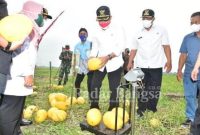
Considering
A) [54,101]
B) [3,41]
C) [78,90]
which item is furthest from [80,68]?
[3,41]

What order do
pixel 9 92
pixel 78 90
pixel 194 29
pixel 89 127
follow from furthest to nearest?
pixel 78 90, pixel 194 29, pixel 89 127, pixel 9 92

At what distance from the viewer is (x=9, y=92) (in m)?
4.26

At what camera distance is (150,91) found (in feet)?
24.0

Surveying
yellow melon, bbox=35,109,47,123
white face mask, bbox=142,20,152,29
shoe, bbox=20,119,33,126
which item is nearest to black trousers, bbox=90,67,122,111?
yellow melon, bbox=35,109,47,123

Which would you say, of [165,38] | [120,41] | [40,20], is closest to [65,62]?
[165,38]

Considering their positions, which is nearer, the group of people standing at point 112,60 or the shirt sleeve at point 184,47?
the group of people standing at point 112,60

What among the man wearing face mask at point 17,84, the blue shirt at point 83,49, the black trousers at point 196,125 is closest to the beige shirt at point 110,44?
the black trousers at point 196,125

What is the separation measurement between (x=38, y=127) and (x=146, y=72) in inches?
91.6

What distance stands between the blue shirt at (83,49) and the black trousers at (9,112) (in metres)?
5.47

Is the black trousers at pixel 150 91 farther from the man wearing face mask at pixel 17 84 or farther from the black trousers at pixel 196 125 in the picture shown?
the man wearing face mask at pixel 17 84

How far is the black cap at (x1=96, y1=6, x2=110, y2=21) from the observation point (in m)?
6.29

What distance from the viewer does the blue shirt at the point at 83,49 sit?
385 inches

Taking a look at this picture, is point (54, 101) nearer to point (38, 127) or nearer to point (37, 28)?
point (38, 127)

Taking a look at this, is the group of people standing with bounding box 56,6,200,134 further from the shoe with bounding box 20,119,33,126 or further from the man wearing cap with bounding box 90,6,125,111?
the shoe with bounding box 20,119,33,126
